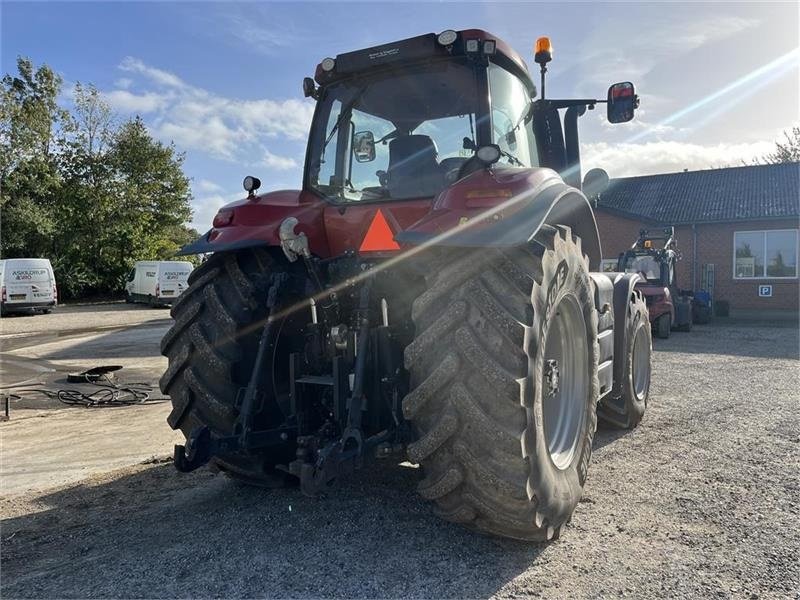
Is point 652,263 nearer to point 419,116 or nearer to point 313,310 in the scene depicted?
point 419,116

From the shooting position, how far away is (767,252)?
22.2m

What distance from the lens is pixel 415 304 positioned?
9.20 feet

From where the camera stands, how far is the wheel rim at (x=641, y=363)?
577 cm

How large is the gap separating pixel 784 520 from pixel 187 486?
12.1 feet

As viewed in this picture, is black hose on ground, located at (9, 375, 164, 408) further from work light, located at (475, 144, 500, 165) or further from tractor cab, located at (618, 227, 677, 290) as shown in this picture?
tractor cab, located at (618, 227, 677, 290)

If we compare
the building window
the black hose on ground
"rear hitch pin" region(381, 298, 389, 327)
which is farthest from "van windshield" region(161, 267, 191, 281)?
"rear hitch pin" region(381, 298, 389, 327)

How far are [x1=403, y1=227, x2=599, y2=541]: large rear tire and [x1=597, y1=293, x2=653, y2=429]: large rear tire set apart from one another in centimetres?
255

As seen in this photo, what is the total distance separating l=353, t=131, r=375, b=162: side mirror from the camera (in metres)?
4.01

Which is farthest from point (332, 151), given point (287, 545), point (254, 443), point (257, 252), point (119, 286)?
point (119, 286)

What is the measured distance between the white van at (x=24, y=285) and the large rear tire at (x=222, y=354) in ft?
67.3

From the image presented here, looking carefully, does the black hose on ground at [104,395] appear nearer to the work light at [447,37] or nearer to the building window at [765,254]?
the work light at [447,37]

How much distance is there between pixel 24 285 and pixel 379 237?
21.5 metres

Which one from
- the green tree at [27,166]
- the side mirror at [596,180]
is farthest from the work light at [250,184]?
the green tree at [27,166]

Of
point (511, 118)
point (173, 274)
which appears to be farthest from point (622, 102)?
point (173, 274)
